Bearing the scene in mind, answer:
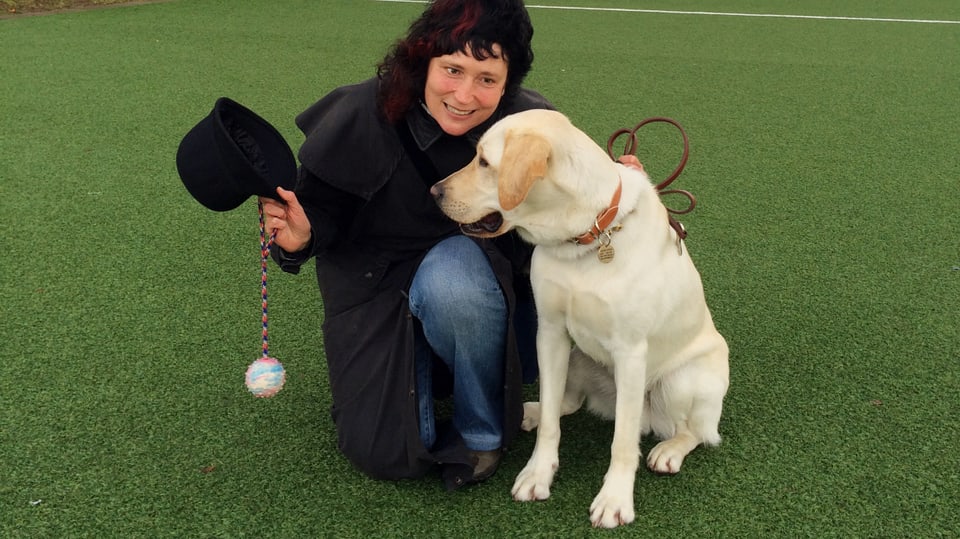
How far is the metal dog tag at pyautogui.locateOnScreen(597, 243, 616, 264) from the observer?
205cm

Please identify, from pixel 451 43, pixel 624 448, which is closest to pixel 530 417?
pixel 624 448

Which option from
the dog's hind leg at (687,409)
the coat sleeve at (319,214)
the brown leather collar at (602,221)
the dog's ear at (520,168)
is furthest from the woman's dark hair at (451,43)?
the dog's hind leg at (687,409)

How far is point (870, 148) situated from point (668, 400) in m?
3.46

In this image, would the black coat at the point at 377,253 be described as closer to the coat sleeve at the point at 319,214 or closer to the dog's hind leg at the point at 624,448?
the coat sleeve at the point at 319,214

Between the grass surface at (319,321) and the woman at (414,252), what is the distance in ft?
0.54

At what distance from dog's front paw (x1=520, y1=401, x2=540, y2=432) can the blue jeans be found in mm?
234

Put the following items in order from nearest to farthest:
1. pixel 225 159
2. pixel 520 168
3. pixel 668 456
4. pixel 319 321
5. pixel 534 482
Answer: pixel 225 159, pixel 520 168, pixel 534 482, pixel 668 456, pixel 319 321

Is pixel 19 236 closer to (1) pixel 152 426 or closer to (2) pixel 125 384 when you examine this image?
(2) pixel 125 384

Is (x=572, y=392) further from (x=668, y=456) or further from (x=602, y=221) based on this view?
(x=602, y=221)

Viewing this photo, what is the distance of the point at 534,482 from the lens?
2250mm

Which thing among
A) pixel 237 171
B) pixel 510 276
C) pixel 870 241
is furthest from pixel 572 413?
pixel 870 241

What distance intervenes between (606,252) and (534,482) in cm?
69

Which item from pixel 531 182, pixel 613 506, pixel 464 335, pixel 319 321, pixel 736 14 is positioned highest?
pixel 531 182

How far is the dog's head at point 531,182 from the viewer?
188 centimetres
